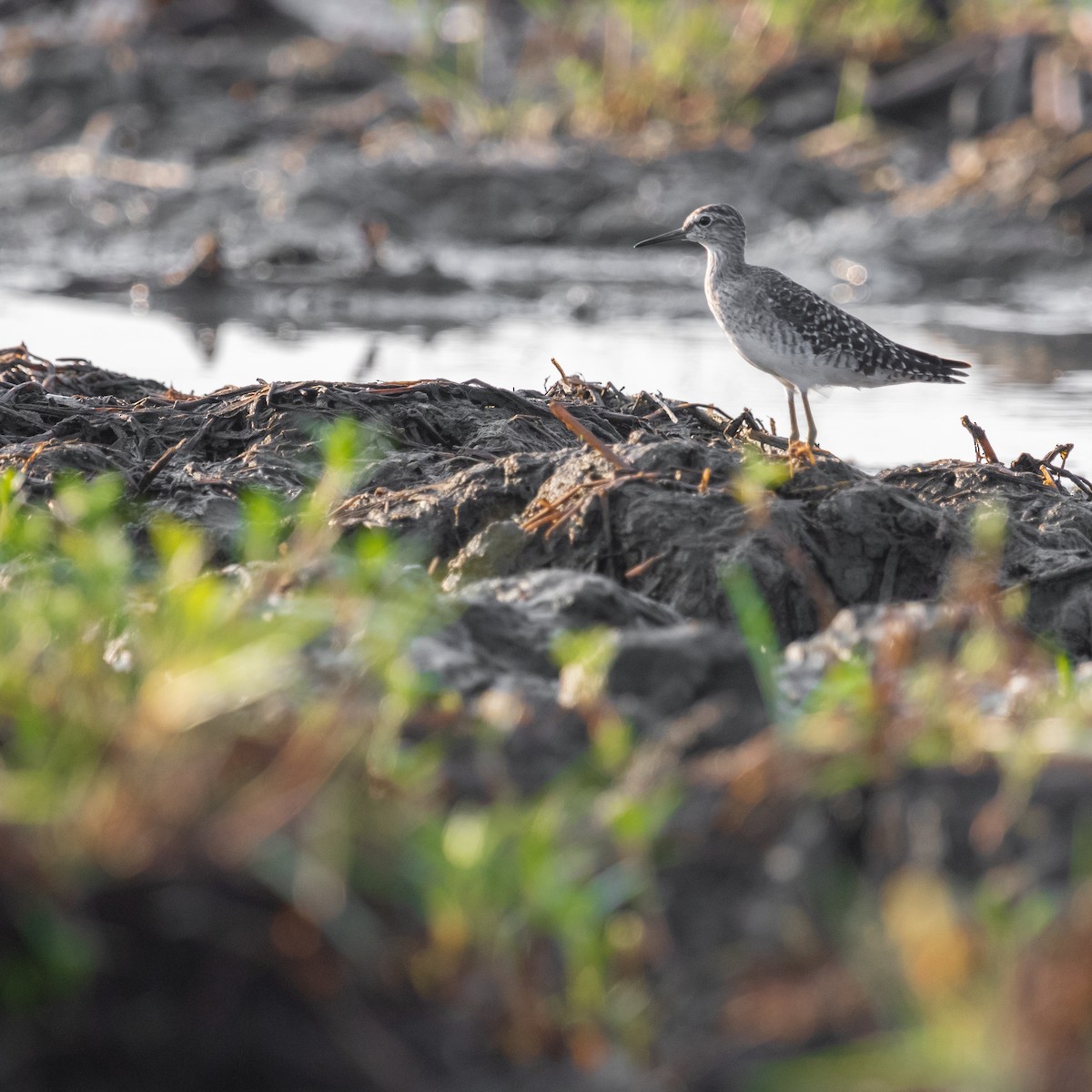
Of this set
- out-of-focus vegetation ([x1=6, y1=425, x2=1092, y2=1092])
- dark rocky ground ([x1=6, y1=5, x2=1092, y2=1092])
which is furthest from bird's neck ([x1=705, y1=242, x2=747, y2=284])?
out-of-focus vegetation ([x1=6, y1=425, x2=1092, y2=1092])

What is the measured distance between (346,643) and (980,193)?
12802 millimetres

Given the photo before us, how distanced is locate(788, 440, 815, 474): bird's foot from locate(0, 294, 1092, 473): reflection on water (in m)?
2.47

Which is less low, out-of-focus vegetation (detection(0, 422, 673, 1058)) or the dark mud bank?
the dark mud bank

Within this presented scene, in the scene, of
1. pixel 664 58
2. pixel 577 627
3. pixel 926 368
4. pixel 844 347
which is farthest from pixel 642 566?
pixel 664 58

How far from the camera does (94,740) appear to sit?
103 inches

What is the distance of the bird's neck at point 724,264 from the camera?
762 cm

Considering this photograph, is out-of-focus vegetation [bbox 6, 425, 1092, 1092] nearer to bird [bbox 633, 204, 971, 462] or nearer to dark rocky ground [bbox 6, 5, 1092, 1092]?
dark rocky ground [bbox 6, 5, 1092, 1092]

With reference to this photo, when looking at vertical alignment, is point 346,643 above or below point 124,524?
below

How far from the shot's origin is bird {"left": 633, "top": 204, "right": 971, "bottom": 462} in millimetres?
7098

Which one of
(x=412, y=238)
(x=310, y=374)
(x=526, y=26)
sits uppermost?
(x=526, y=26)

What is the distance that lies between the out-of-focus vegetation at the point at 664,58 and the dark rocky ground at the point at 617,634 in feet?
35.0

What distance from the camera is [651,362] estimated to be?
10219mm

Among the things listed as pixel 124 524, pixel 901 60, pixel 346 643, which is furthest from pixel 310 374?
pixel 901 60

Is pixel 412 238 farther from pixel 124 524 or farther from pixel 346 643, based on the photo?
pixel 346 643
